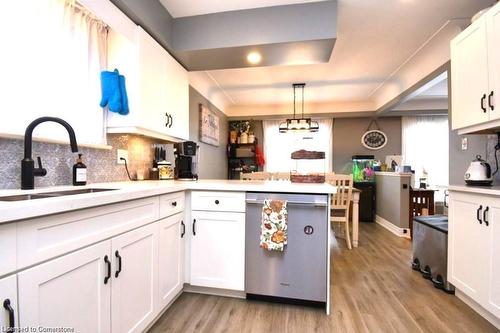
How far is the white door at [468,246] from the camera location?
65.8 inches

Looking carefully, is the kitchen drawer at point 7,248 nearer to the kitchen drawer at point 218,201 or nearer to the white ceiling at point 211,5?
the kitchen drawer at point 218,201

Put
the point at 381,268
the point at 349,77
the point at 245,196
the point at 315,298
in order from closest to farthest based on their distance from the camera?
the point at 315,298, the point at 245,196, the point at 381,268, the point at 349,77

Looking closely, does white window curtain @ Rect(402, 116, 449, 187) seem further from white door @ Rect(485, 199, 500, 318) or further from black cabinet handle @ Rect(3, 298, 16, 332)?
black cabinet handle @ Rect(3, 298, 16, 332)

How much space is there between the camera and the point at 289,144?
5832mm

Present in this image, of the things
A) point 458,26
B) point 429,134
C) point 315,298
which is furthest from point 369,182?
point 315,298

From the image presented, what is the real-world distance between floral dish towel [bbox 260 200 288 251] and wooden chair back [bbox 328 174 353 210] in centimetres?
164

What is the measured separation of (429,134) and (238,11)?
17.1ft

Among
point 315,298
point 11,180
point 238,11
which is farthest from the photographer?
point 238,11

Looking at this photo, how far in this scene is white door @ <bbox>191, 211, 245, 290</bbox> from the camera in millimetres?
1863

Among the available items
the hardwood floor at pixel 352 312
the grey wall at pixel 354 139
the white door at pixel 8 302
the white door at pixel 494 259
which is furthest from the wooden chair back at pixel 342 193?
the white door at pixel 8 302

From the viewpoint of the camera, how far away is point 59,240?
0.90 metres

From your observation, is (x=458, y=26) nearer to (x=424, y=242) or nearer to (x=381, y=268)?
(x=424, y=242)

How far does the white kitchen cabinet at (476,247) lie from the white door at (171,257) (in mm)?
2141

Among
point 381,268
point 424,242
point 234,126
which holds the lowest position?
point 381,268
